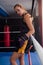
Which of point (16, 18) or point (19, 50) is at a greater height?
point (16, 18)

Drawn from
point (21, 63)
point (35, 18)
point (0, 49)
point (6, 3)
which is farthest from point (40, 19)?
point (21, 63)

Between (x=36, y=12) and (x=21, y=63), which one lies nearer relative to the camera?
(x=21, y=63)

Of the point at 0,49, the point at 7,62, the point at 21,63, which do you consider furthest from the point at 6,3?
the point at 21,63

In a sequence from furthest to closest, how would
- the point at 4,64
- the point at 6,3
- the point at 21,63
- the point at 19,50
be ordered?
the point at 6,3
the point at 4,64
the point at 21,63
the point at 19,50

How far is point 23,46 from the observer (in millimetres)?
1712

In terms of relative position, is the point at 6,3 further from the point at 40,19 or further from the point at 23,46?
the point at 23,46

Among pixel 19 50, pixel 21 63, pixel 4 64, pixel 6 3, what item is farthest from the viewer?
pixel 6 3

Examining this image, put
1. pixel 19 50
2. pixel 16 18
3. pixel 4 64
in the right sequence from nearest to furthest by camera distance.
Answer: pixel 19 50 < pixel 4 64 < pixel 16 18

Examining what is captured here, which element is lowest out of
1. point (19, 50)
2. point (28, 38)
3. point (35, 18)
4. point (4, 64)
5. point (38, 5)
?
point (4, 64)

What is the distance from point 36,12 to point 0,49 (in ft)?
3.25

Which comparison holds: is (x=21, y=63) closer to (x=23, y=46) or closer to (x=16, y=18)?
(x=23, y=46)

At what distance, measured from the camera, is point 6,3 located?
3.30m

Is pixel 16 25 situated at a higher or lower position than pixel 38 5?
lower

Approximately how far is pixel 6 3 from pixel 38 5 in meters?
0.62
